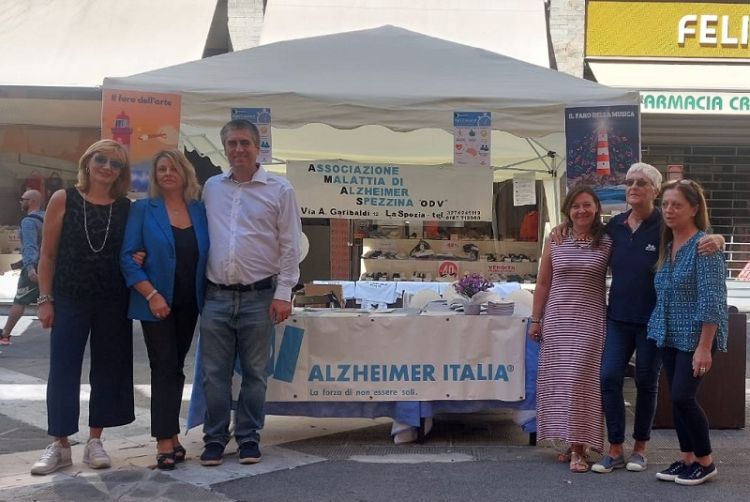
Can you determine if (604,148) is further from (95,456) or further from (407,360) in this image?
(95,456)

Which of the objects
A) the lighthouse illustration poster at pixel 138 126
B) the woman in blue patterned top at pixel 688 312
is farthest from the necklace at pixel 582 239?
the lighthouse illustration poster at pixel 138 126

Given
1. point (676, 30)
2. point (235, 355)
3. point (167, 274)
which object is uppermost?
point (676, 30)

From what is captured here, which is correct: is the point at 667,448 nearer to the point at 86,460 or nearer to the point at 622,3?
the point at 86,460

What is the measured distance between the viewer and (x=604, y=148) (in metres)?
6.00

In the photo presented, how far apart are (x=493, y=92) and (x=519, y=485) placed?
310cm

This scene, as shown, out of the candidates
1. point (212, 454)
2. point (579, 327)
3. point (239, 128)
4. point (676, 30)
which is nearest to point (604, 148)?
point (579, 327)

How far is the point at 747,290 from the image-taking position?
13812 mm

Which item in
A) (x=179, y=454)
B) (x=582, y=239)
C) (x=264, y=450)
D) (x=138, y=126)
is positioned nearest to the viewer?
(x=582, y=239)

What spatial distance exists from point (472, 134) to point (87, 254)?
3.12m

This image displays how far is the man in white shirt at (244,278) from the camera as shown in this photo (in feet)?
15.4

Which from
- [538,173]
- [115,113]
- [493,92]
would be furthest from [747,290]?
[115,113]

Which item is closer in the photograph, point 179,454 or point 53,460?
point 53,460

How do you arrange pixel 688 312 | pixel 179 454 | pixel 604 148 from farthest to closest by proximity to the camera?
pixel 604 148 < pixel 179 454 < pixel 688 312

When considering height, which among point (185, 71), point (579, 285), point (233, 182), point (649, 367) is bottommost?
point (649, 367)
